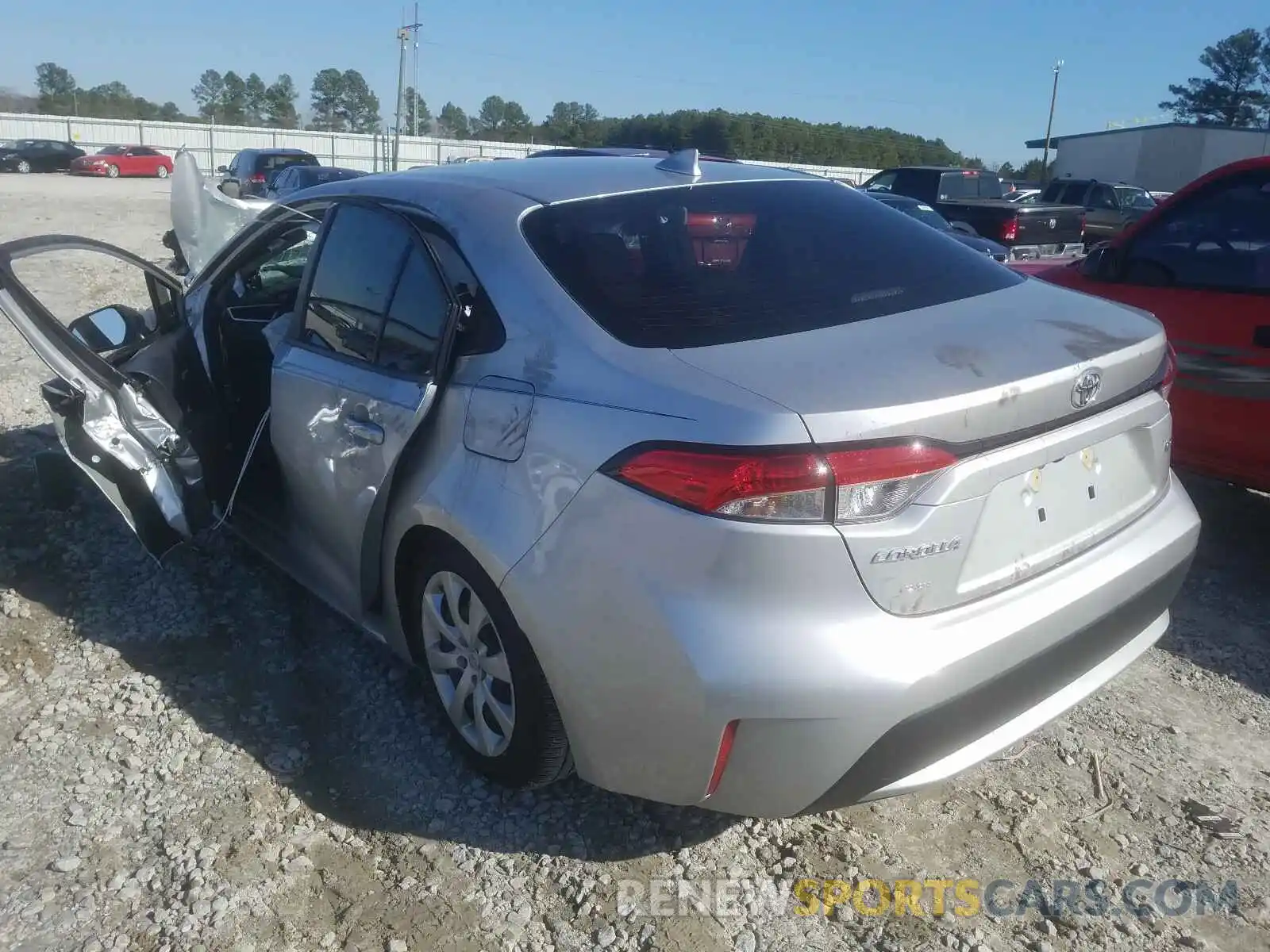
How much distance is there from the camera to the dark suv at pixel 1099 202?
76.7 feet

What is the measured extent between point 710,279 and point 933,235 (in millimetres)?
933

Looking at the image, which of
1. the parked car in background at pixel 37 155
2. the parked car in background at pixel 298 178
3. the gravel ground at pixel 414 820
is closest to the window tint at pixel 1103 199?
the parked car in background at pixel 298 178

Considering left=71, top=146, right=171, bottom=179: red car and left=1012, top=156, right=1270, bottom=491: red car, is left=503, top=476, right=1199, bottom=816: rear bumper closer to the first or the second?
left=1012, top=156, right=1270, bottom=491: red car

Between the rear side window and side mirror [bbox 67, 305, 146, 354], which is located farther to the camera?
the rear side window

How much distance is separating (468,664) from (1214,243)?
12.1ft

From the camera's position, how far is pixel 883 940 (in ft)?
7.76

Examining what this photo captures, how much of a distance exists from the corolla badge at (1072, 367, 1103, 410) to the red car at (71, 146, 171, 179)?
43.0 meters

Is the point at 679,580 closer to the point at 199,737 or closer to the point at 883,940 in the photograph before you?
the point at 883,940

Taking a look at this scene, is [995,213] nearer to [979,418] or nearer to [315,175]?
[315,175]

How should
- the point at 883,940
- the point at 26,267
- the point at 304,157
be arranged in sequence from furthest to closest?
the point at 304,157 → the point at 26,267 → the point at 883,940

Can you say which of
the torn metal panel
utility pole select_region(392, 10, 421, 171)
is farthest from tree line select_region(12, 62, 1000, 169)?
the torn metal panel

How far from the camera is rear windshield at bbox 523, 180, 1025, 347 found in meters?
2.45

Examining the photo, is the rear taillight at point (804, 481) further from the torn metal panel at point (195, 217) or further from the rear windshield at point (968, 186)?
the rear windshield at point (968, 186)

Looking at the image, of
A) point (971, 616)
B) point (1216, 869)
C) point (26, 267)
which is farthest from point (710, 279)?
point (26, 267)
